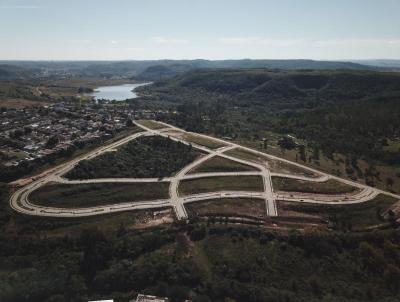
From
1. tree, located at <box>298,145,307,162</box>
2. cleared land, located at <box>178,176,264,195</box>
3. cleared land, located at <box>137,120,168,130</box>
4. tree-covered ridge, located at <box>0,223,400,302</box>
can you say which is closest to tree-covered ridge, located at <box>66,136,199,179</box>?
cleared land, located at <box>178,176,264,195</box>

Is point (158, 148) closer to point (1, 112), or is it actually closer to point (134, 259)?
point (134, 259)

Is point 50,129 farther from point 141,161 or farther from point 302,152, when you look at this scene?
point 302,152

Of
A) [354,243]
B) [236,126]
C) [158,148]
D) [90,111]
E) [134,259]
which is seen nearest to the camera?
[134,259]

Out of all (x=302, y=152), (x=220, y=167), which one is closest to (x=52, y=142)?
(x=220, y=167)

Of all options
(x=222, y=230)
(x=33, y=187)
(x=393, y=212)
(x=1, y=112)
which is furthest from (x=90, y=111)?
(x=393, y=212)

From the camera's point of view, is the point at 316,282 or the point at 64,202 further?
the point at 64,202

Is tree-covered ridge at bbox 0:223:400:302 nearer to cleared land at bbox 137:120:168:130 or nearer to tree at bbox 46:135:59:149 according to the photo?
tree at bbox 46:135:59:149
